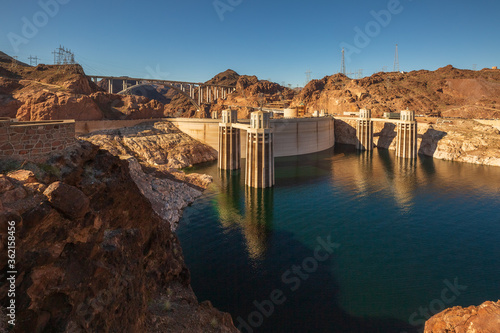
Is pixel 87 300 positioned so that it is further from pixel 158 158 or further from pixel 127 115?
pixel 127 115

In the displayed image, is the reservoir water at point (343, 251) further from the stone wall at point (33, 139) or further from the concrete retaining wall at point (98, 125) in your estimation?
the concrete retaining wall at point (98, 125)

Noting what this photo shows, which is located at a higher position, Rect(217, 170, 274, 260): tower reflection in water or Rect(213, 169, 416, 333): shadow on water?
Rect(217, 170, 274, 260): tower reflection in water

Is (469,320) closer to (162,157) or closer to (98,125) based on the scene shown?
(162,157)

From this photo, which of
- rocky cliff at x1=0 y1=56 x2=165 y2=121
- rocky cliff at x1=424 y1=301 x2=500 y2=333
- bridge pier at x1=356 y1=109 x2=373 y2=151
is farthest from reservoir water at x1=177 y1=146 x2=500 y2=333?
bridge pier at x1=356 y1=109 x2=373 y2=151

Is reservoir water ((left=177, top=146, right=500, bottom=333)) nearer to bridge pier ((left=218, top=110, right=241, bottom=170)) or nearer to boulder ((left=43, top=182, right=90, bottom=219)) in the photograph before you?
bridge pier ((left=218, top=110, right=241, bottom=170))

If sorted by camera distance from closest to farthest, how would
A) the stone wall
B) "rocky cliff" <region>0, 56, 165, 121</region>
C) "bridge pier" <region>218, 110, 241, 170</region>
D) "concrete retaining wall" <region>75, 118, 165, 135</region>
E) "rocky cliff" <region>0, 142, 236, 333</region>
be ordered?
1. "rocky cliff" <region>0, 142, 236, 333</region>
2. the stone wall
3. "rocky cliff" <region>0, 56, 165, 121</region>
4. "bridge pier" <region>218, 110, 241, 170</region>
5. "concrete retaining wall" <region>75, 118, 165, 135</region>

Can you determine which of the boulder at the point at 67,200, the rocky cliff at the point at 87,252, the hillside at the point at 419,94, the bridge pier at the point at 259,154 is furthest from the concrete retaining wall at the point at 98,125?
the hillside at the point at 419,94

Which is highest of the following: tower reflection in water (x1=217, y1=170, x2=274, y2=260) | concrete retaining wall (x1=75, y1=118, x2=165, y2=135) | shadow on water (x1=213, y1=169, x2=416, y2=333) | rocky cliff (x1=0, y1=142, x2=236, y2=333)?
concrete retaining wall (x1=75, y1=118, x2=165, y2=135)

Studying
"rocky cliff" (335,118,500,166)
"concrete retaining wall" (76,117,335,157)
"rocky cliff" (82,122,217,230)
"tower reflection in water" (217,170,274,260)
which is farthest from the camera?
"concrete retaining wall" (76,117,335,157)
